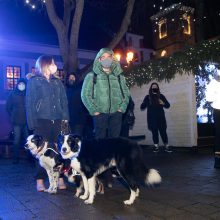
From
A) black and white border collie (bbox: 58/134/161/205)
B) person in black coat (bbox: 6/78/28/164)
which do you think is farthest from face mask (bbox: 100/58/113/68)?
person in black coat (bbox: 6/78/28/164)

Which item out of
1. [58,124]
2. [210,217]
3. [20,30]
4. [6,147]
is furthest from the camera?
[20,30]

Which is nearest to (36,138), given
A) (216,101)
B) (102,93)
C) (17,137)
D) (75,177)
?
(75,177)

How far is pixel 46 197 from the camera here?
4.93 meters

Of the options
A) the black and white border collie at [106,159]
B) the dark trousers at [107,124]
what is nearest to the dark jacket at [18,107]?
the dark trousers at [107,124]

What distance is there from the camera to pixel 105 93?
511cm

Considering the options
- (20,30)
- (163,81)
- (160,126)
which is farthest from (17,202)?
(20,30)

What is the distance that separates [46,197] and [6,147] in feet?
22.1

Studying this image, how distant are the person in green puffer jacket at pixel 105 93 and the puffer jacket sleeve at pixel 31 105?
0.77 meters

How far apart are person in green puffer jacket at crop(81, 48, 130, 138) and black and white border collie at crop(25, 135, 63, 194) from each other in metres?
0.75

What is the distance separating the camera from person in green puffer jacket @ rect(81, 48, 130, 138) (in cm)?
512

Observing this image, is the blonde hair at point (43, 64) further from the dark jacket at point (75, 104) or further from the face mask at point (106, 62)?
the dark jacket at point (75, 104)

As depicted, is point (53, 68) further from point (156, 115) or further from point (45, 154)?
point (156, 115)

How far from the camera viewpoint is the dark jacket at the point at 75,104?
311 inches

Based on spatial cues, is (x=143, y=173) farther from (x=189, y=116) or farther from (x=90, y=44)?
(x=90, y=44)
